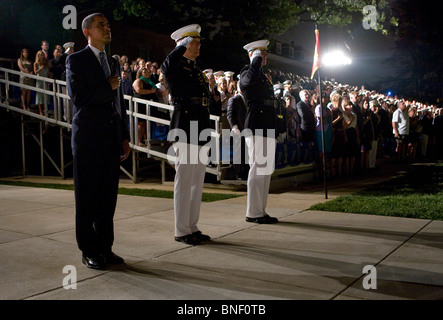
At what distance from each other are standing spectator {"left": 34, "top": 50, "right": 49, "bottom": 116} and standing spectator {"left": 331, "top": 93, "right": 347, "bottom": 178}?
24.5 feet

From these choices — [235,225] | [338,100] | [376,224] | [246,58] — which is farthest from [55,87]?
[246,58]

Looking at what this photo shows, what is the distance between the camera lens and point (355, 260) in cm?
471

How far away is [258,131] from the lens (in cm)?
662

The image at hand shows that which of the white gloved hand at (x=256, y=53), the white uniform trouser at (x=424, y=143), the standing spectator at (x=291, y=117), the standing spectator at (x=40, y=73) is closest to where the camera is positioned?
the white gloved hand at (x=256, y=53)

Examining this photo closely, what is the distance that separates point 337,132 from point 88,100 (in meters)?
9.04

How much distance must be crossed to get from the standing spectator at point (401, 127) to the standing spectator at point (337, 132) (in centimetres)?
530

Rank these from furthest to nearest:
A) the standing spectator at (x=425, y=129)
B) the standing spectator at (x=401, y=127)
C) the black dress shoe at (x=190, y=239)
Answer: the standing spectator at (x=425, y=129), the standing spectator at (x=401, y=127), the black dress shoe at (x=190, y=239)

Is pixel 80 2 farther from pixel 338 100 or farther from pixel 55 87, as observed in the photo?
pixel 338 100

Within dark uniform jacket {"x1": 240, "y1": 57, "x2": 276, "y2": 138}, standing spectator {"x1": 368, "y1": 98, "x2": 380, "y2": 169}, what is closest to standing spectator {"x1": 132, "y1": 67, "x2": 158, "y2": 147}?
dark uniform jacket {"x1": 240, "y1": 57, "x2": 276, "y2": 138}

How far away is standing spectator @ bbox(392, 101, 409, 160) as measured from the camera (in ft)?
56.3

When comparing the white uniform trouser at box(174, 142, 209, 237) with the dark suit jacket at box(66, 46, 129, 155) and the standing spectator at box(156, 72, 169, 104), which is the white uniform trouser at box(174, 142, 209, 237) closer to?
the dark suit jacket at box(66, 46, 129, 155)

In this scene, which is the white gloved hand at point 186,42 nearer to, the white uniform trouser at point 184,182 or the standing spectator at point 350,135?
the white uniform trouser at point 184,182

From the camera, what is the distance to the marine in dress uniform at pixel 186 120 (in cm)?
545

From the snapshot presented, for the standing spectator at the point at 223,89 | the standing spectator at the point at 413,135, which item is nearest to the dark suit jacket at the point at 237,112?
the standing spectator at the point at 223,89
